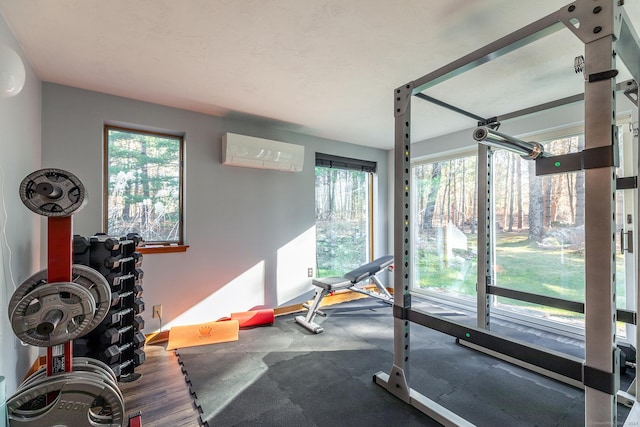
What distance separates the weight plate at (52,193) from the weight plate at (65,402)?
726mm

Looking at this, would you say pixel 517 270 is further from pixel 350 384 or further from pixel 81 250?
pixel 81 250

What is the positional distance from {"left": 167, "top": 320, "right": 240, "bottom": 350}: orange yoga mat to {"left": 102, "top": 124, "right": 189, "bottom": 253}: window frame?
0.76 m

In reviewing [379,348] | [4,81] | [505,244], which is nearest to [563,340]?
[505,244]

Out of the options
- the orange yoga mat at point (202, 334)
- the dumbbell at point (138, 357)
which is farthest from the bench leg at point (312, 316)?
the dumbbell at point (138, 357)

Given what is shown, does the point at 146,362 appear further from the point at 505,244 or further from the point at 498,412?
the point at 505,244

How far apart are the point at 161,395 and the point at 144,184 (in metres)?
1.83

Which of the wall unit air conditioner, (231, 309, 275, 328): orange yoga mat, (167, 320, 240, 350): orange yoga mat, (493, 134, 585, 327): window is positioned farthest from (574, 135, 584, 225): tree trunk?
(167, 320, 240, 350): orange yoga mat

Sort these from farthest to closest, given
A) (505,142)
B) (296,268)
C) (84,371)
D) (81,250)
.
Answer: (296,268)
(81,250)
(505,142)
(84,371)

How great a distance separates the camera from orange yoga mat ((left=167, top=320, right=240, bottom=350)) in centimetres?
260

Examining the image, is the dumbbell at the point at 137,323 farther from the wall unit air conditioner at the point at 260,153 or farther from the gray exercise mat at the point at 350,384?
the wall unit air conditioner at the point at 260,153

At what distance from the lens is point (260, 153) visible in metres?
3.08

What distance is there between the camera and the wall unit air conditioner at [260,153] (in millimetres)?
2925

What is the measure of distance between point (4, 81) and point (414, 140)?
13.1ft

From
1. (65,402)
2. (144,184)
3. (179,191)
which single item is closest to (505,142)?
(65,402)
